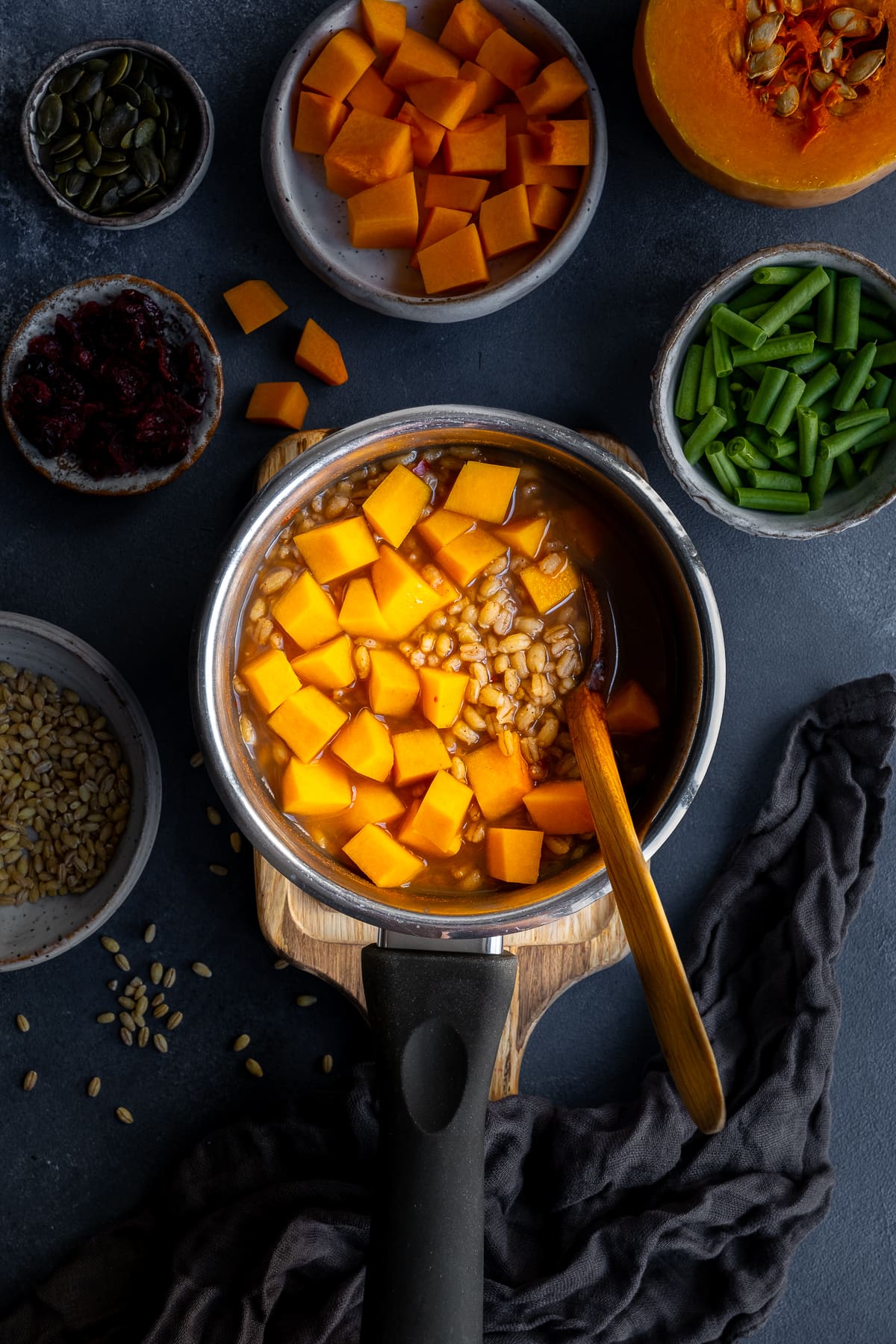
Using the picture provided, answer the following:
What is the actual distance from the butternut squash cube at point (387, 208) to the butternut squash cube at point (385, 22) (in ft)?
0.83

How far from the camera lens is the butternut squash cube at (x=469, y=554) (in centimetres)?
175

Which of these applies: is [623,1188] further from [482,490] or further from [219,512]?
[219,512]

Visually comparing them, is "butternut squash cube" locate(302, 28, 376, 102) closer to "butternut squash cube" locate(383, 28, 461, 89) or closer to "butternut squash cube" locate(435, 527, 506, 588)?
"butternut squash cube" locate(383, 28, 461, 89)

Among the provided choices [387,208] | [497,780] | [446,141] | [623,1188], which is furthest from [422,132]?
[623,1188]

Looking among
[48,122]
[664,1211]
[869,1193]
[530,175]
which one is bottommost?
[869,1193]

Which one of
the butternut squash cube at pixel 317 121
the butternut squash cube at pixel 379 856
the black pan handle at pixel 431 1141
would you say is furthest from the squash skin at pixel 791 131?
the black pan handle at pixel 431 1141

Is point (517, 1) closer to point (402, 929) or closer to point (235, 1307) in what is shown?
point (402, 929)

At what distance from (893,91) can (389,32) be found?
0.93 meters

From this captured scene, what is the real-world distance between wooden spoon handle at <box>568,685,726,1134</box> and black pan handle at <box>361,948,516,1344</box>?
0.27 metres

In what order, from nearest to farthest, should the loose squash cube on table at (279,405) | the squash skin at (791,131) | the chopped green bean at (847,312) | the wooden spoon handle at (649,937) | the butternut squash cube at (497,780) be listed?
the wooden spoon handle at (649,937), the butternut squash cube at (497,780), the squash skin at (791,131), the chopped green bean at (847,312), the loose squash cube on table at (279,405)

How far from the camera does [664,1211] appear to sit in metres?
2.02

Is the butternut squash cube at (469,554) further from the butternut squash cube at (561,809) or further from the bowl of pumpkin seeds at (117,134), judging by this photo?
the bowl of pumpkin seeds at (117,134)

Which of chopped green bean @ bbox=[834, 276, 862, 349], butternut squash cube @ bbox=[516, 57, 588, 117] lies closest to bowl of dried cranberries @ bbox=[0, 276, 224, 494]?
butternut squash cube @ bbox=[516, 57, 588, 117]

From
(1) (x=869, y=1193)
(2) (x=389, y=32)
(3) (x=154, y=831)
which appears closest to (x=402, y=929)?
(3) (x=154, y=831)
